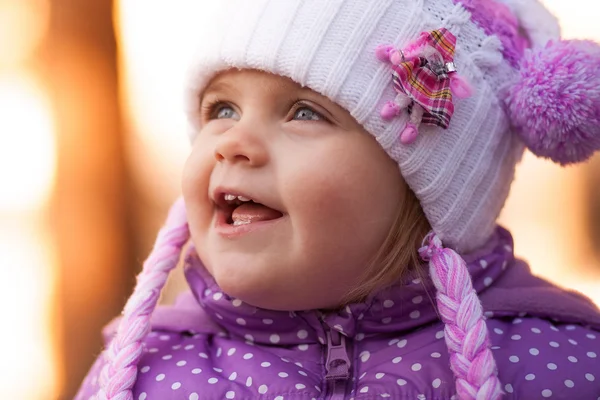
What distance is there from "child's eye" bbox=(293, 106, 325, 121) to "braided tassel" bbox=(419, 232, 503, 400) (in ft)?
0.79

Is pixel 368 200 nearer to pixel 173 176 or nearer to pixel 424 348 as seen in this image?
pixel 424 348

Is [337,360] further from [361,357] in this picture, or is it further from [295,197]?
[295,197]

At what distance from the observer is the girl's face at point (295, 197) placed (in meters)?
0.91

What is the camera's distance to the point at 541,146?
40.8 inches

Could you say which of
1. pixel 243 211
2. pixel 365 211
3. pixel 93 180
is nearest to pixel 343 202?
pixel 365 211

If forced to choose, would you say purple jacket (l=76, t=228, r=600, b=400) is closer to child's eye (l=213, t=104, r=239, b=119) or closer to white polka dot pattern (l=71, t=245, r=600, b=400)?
white polka dot pattern (l=71, t=245, r=600, b=400)

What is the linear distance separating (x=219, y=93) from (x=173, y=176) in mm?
1126

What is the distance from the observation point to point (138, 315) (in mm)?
989

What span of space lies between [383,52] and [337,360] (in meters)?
0.42

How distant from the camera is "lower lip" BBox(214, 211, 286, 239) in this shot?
3.04ft

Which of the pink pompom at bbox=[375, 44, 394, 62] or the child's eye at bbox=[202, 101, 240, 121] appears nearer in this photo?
the pink pompom at bbox=[375, 44, 394, 62]

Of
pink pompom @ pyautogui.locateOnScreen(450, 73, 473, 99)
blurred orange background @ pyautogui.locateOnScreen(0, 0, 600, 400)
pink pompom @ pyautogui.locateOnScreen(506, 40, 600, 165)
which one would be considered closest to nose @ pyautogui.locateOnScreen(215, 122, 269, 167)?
pink pompom @ pyautogui.locateOnScreen(450, 73, 473, 99)

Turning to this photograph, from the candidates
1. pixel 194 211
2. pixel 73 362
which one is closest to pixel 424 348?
pixel 194 211

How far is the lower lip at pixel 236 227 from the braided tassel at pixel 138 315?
0.13m
